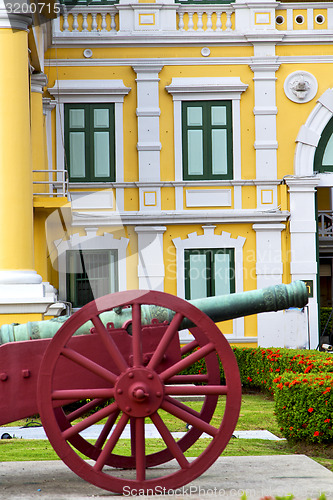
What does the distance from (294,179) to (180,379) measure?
43.5 ft

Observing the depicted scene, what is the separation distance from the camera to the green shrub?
754cm

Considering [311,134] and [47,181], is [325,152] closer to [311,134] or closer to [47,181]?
[311,134]

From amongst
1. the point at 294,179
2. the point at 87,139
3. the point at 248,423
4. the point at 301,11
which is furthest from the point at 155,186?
the point at 248,423

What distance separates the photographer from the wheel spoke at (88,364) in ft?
16.9

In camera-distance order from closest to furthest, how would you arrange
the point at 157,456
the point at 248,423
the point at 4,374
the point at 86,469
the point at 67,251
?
1. the point at 86,469
2. the point at 4,374
3. the point at 157,456
4. the point at 248,423
5. the point at 67,251

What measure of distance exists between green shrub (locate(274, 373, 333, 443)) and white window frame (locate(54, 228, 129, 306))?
10.2m

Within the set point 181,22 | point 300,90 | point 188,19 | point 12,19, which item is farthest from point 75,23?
point 12,19

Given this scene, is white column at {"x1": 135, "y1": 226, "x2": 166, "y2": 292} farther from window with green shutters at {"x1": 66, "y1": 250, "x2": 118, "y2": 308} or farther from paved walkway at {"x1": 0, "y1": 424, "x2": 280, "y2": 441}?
paved walkway at {"x1": 0, "y1": 424, "x2": 280, "y2": 441}

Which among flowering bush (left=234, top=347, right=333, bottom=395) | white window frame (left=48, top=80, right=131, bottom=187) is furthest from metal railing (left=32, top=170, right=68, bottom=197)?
flowering bush (left=234, top=347, right=333, bottom=395)

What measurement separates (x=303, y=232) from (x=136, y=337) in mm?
13220

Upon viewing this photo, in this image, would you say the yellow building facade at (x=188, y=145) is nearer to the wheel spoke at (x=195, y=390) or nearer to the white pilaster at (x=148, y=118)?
the white pilaster at (x=148, y=118)

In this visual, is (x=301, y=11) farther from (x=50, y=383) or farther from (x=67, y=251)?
(x=50, y=383)

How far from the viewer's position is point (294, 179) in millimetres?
18000

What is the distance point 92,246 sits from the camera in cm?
1786
